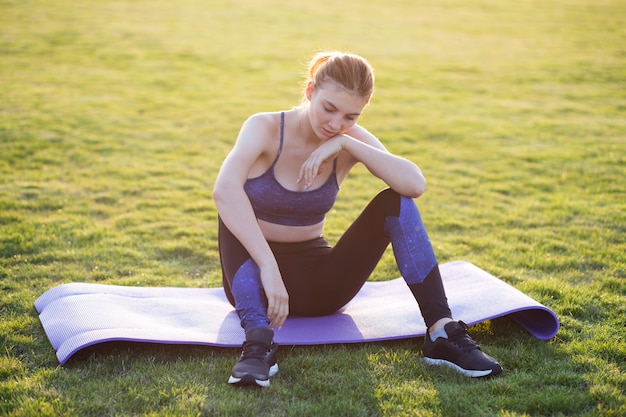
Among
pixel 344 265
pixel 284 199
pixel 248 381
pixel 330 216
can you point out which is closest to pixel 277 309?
pixel 248 381

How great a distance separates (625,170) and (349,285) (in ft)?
18.8

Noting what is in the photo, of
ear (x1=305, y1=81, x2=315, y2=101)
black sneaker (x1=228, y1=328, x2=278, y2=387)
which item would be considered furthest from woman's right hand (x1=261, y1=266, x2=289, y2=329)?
ear (x1=305, y1=81, x2=315, y2=101)

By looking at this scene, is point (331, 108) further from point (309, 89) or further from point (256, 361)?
point (256, 361)

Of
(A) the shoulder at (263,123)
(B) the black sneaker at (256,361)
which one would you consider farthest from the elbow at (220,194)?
(B) the black sneaker at (256,361)

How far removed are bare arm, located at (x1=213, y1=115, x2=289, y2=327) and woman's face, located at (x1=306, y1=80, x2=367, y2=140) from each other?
36cm

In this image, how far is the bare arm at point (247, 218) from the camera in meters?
3.52

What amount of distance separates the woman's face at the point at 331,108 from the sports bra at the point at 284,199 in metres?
0.24

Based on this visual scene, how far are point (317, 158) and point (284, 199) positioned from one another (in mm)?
327

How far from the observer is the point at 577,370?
3.62 meters

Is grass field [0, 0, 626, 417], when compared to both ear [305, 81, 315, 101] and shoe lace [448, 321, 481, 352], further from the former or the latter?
ear [305, 81, 315, 101]

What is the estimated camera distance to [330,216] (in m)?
6.99

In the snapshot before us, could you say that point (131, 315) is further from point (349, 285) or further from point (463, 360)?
point (463, 360)

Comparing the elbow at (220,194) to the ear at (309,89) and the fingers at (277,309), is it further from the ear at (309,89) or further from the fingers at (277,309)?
the ear at (309,89)

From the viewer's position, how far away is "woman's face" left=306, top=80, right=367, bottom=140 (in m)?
3.59
